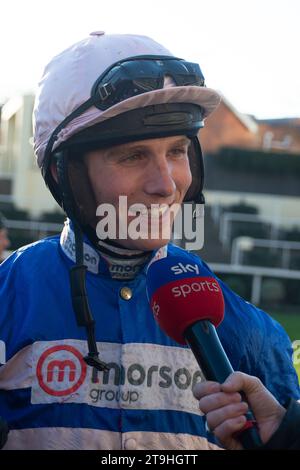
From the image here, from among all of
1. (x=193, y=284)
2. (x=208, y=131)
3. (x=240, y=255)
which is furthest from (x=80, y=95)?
(x=208, y=131)

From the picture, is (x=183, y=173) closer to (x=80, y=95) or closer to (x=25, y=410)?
(x=80, y=95)

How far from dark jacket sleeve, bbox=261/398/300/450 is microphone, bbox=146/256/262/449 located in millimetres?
37

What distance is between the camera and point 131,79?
209cm

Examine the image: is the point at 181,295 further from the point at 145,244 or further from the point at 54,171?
the point at 54,171

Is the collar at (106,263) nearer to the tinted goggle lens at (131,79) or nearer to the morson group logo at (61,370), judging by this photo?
the morson group logo at (61,370)

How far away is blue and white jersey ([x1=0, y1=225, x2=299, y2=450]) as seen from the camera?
2.03 m

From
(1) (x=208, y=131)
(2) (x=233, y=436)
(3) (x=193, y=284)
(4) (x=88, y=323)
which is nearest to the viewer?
(2) (x=233, y=436)

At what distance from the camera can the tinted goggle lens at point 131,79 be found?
208 centimetres

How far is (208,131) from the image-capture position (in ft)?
97.8

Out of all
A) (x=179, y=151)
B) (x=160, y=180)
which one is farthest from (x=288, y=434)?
(x=179, y=151)

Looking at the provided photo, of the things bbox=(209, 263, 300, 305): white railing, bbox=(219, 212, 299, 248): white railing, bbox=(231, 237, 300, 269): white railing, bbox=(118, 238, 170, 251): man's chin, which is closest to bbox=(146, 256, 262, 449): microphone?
bbox=(118, 238, 170, 251): man's chin

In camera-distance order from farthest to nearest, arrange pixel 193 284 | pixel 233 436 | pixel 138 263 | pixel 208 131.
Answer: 1. pixel 208 131
2. pixel 138 263
3. pixel 193 284
4. pixel 233 436

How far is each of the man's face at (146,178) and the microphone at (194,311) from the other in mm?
177

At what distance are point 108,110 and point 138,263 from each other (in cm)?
40
